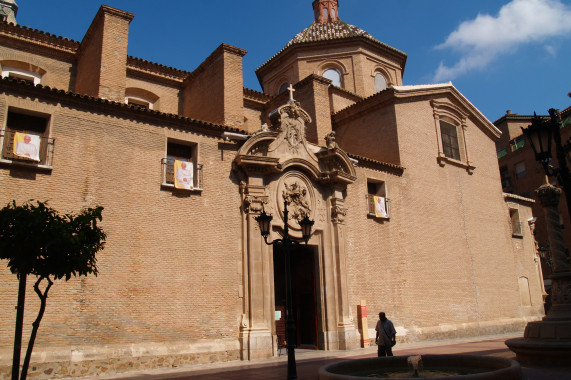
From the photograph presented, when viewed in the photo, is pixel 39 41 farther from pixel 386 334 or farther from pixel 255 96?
pixel 386 334

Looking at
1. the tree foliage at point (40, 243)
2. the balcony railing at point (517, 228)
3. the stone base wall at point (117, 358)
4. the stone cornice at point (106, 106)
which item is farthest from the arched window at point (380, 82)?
the tree foliage at point (40, 243)

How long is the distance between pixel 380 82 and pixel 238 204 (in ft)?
51.0

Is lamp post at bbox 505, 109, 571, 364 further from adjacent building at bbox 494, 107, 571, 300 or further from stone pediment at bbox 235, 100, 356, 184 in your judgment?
adjacent building at bbox 494, 107, 571, 300

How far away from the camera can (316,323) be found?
16.2 meters

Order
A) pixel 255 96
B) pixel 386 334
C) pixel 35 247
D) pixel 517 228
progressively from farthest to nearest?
pixel 517 228
pixel 255 96
pixel 386 334
pixel 35 247

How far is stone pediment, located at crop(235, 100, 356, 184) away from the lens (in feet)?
49.2

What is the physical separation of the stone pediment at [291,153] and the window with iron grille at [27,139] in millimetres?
5302

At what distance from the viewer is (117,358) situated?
11.5 metres

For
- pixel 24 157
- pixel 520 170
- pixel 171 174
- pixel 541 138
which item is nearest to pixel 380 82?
pixel 171 174

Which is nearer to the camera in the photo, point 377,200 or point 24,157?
point 24,157

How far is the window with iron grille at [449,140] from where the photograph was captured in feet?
75.0

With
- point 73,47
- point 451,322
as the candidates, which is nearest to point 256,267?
point 451,322

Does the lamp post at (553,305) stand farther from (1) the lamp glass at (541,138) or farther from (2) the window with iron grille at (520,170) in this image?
(2) the window with iron grille at (520,170)

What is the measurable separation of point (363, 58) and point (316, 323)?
15.7m
